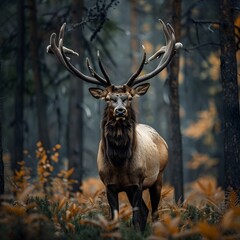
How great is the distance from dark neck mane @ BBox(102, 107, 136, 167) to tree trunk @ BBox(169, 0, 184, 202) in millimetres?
3952

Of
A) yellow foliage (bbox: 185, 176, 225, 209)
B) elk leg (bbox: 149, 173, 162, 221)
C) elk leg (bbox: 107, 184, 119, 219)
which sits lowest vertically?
yellow foliage (bbox: 185, 176, 225, 209)

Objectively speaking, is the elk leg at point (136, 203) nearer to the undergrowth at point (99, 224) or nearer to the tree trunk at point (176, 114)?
the undergrowth at point (99, 224)

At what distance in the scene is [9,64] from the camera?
54.1ft

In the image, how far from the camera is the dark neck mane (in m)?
8.16

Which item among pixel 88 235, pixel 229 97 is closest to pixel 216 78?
pixel 229 97

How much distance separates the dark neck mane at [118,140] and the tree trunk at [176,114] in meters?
3.95

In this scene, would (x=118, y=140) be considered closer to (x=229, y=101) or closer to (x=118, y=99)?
(x=118, y=99)

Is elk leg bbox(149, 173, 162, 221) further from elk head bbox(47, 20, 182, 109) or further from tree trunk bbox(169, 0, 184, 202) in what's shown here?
tree trunk bbox(169, 0, 184, 202)

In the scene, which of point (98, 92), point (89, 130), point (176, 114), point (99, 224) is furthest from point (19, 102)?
point (99, 224)

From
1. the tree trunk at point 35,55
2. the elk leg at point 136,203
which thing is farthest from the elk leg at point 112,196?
the tree trunk at point 35,55

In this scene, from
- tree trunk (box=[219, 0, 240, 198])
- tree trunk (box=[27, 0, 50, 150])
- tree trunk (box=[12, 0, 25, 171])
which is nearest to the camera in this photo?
tree trunk (box=[219, 0, 240, 198])

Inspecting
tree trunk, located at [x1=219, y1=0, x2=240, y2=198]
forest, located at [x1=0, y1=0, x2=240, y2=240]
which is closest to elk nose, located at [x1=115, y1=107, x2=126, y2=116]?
forest, located at [x1=0, y1=0, x2=240, y2=240]

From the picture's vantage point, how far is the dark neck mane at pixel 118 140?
8.16 metres

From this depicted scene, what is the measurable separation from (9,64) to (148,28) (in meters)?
17.9
